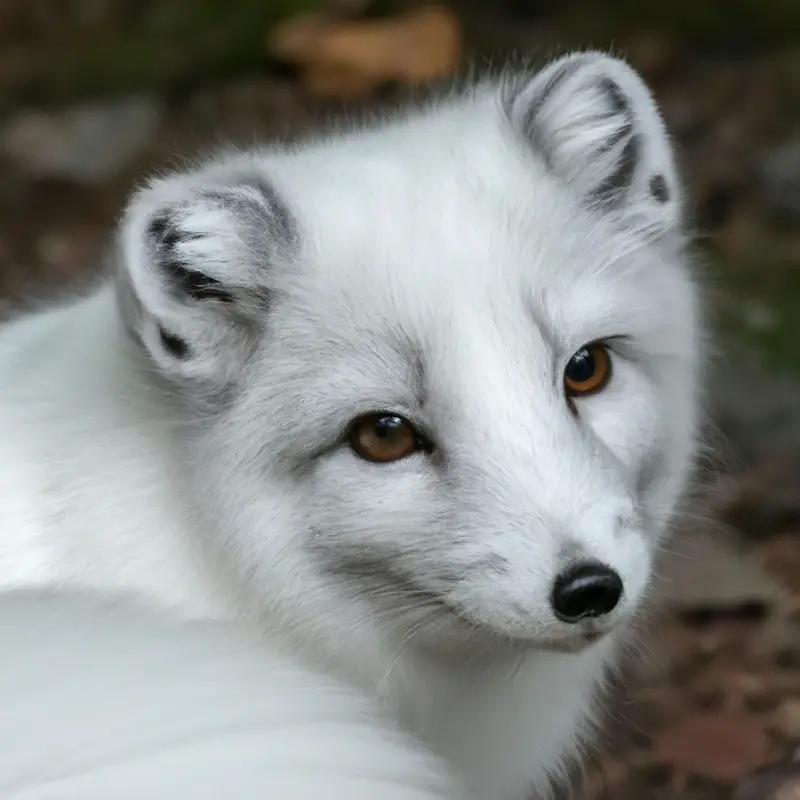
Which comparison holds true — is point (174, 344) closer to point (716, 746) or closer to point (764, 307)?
point (716, 746)

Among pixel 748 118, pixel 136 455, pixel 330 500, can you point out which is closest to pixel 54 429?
pixel 136 455

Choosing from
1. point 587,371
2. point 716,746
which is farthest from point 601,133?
point 716,746

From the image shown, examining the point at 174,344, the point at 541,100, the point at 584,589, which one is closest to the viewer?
the point at 584,589

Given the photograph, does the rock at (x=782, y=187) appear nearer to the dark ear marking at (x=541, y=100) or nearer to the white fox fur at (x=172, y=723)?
the dark ear marking at (x=541, y=100)

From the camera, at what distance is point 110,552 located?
7.67 feet

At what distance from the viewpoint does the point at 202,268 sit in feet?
7.35

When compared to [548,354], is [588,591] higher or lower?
lower

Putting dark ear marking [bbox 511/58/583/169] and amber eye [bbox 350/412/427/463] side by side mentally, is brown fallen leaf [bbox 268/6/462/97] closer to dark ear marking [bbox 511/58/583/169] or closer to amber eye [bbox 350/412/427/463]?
dark ear marking [bbox 511/58/583/169]

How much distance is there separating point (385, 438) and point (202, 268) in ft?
1.44

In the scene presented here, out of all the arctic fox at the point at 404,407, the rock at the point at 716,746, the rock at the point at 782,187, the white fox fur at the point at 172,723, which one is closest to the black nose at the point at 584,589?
the arctic fox at the point at 404,407

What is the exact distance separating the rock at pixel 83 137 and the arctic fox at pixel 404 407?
3172mm

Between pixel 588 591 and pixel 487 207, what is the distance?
712mm

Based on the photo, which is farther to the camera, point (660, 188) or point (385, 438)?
point (660, 188)

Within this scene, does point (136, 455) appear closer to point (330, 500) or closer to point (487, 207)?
point (330, 500)
